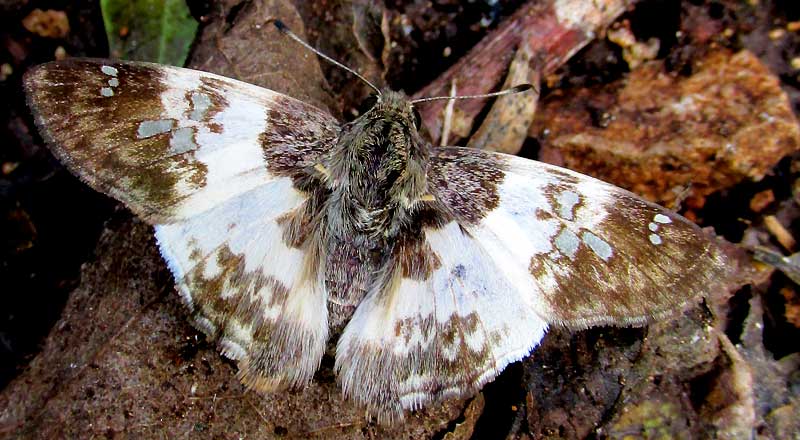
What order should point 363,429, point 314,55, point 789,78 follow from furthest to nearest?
point 789,78 → point 314,55 → point 363,429

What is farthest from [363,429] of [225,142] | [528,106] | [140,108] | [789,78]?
[789,78]

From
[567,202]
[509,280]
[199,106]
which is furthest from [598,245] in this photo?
[199,106]

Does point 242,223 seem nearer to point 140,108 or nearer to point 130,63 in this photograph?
point 140,108

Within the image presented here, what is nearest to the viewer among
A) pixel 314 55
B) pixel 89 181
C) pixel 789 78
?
pixel 89 181

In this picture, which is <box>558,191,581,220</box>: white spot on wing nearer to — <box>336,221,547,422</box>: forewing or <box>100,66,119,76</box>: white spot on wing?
<box>336,221,547,422</box>: forewing

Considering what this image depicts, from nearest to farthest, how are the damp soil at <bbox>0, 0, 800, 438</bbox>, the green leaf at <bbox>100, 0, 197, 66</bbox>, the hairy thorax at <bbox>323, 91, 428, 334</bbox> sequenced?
the hairy thorax at <bbox>323, 91, 428, 334</bbox> → the damp soil at <bbox>0, 0, 800, 438</bbox> → the green leaf at <bbox>100, 0, 197, 66</bbox>

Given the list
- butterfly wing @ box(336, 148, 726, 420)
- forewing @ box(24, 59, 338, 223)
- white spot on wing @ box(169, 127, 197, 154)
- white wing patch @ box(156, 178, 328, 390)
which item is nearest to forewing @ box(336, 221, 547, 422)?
butterfly wing @ box(336, 148, 726, 420)

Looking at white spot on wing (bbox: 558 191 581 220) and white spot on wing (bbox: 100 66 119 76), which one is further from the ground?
white spot on wing (bbox: 100 66 119 76)

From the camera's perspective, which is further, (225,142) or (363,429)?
(363,429)
